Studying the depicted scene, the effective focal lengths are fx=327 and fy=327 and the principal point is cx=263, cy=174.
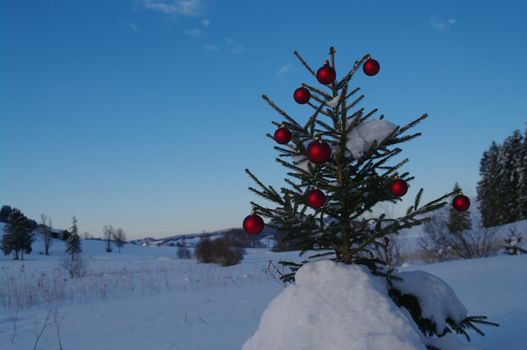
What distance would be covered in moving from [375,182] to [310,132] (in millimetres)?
570

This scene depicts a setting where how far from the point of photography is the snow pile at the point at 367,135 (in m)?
2.12

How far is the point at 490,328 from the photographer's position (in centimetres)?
335

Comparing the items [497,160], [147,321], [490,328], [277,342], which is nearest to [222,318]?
[147,321]

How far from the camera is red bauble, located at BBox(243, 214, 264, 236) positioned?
5.98 ft

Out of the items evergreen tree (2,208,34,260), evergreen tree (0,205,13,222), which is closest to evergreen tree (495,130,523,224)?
evergreen tree (2,208,34,260)

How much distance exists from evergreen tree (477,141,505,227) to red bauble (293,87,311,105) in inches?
1230

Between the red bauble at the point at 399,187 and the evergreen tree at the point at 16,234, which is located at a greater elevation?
the evergreen tree at the point at 16,234

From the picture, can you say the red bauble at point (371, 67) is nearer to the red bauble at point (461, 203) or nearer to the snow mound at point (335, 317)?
the red bauble at point (461, 203)

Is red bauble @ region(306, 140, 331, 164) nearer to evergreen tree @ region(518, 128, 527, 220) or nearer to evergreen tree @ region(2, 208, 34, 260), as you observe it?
evergreen tree @ region(518, 128, 527, 220)

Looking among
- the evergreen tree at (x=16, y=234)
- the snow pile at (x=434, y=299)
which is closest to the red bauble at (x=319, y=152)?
the snow pile at (x=434, y=299)

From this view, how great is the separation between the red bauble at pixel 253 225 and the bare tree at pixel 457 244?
46.8 feet

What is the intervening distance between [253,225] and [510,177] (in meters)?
38.2

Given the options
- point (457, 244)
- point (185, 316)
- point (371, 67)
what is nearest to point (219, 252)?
point (457, 244)

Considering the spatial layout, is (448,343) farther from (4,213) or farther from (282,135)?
(4,213)
